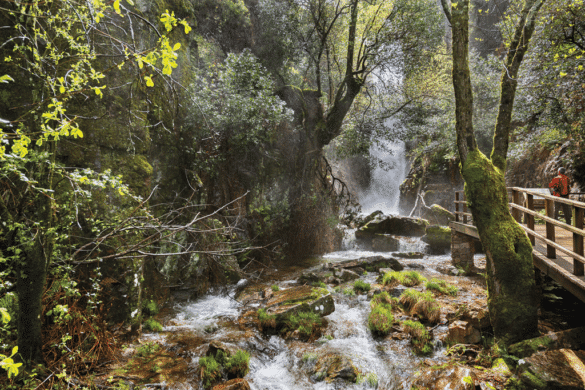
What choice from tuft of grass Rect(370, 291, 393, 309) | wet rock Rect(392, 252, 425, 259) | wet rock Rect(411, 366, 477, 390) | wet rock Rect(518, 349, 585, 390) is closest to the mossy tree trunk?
wet rock Rect(518, 349, 585, 390)

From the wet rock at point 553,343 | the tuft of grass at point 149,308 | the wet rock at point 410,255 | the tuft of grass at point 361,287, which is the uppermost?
the wet rock at point 553,343

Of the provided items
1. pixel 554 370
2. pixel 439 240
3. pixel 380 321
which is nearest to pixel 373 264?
pixel 439 240

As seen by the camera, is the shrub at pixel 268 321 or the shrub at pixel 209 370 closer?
the shrub at pixel 209 370

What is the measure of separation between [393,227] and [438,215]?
10.2ft

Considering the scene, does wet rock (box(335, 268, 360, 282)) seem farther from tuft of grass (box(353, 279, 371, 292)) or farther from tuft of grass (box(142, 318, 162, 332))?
tuft of grass (box(142, 318, 162, 332))

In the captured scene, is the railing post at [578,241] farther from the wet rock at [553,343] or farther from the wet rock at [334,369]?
the wet rock at [334,369]

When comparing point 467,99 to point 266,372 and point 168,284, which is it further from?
point 168,284

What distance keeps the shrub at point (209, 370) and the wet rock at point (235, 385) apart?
0.23m

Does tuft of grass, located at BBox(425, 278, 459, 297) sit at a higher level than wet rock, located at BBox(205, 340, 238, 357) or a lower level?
lower

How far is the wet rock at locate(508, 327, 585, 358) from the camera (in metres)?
4.05

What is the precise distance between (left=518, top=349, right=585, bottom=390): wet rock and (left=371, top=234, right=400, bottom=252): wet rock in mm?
10359

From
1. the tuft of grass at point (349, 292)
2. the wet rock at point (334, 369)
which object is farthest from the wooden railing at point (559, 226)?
the tuft of grass at point (349, 292)

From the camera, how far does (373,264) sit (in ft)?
34.5

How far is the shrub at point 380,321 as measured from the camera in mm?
5676
